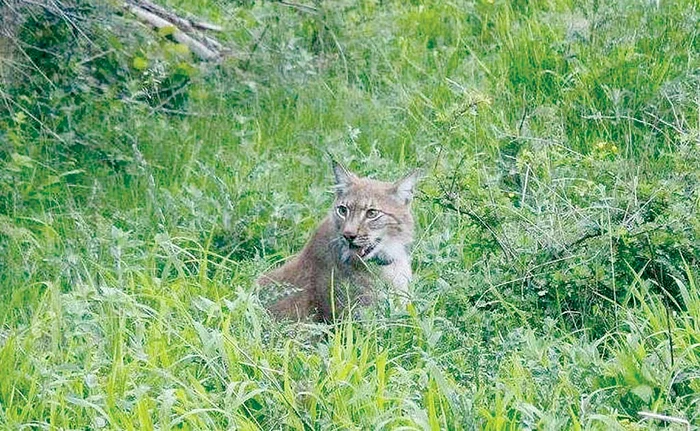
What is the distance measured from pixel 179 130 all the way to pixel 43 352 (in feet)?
10.4

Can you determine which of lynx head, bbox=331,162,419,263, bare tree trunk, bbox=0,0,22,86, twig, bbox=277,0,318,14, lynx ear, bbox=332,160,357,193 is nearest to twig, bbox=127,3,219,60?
twig, bbox=277,0,318,14

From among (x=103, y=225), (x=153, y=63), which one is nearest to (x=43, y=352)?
(x=103, y=225)

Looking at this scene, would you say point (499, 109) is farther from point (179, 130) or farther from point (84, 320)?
point (84, 320)

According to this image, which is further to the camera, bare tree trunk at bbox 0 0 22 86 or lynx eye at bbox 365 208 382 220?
bare tree trunk at bbox 0 0 22 86

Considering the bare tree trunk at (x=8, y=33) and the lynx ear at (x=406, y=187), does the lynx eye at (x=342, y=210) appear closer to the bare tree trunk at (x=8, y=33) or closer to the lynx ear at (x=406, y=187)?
the lynx ear at (x=406, y=187)

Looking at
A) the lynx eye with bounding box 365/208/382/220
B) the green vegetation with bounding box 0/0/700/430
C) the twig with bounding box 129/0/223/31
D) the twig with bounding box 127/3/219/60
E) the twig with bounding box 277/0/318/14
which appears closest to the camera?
the green vegetation with bounding box 0/0/700/430

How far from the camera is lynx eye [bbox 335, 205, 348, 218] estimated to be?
22.5ft

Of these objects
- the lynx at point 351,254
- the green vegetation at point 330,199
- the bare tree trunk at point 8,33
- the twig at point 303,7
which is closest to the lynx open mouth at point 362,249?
the lynx at point 351,254

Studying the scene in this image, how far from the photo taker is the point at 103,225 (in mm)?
7266

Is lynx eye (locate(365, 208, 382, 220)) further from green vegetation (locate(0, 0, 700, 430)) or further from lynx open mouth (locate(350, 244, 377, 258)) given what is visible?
green vegetation (locate(0, 0, 700, 430))

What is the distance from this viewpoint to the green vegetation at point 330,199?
5246 mm

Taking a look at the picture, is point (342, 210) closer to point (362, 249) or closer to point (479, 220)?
point (362, 249)

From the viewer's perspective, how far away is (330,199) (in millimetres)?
7836

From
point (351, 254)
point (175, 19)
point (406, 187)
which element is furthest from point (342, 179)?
point (175, 19)
